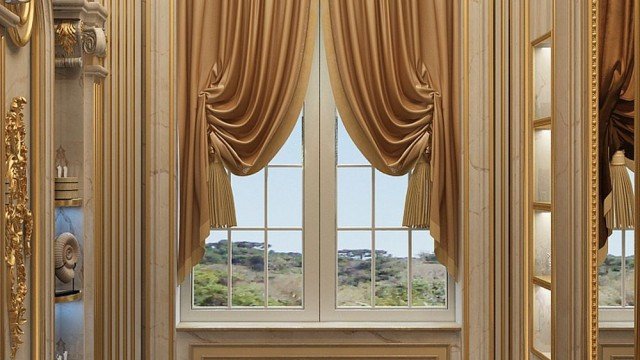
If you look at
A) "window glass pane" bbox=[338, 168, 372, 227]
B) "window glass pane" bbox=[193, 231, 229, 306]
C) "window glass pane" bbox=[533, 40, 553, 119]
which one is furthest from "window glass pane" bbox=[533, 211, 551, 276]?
"window glass pane" bbox=[193, 231, 229, 306]

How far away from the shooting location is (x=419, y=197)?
4531 mm

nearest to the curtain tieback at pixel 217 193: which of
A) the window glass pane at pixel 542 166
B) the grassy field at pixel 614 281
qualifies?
the window glass pane at pixel 542 166

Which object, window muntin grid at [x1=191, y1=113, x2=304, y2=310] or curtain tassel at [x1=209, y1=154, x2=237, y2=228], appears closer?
curtain tassel at [x1=209, y1=154, x2=237, y2=228]

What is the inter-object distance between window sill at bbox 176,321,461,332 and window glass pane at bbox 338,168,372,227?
54cm

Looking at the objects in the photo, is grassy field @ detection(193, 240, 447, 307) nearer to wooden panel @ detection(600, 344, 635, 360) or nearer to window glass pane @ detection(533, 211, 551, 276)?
window glass pane @ detection(533, 211, 551, 276)

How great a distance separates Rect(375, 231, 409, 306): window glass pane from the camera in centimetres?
466

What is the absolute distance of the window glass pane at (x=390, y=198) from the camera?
15.2 ft

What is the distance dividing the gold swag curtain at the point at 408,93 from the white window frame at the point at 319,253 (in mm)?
131

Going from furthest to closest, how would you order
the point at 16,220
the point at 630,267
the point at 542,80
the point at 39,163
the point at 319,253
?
the point at 319,253 < the point at 542,80 < the point at 39,163 < the point at 16,220 < the point at 630,267

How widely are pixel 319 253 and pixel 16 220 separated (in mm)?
2150

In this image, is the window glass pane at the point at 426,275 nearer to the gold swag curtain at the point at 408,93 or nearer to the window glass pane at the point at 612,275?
the gold swag curtain at the point at 408,93

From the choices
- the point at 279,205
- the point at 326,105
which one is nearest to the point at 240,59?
the point at 326,105

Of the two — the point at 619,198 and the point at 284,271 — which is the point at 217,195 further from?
the point at 619,198

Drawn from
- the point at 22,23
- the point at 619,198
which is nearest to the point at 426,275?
the point at 619,198
